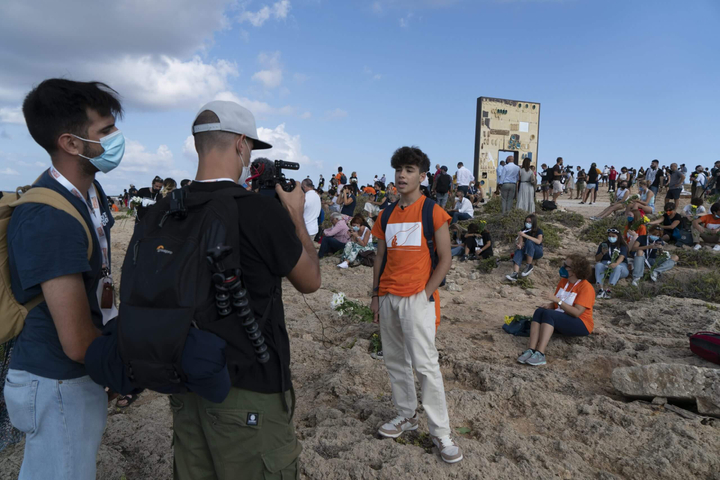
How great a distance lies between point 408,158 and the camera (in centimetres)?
332

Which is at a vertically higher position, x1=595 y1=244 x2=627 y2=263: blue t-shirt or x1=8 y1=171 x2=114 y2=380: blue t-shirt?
x1=8 y1=171 x2=114 y2=380: blue t-shirt

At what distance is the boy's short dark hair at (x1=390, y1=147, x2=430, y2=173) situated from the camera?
10.9 ft

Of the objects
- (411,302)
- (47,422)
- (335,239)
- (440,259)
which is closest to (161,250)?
(47,422)

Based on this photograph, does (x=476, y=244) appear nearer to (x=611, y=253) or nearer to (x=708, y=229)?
(x=611, y=253)

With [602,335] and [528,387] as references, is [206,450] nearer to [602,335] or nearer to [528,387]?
[528,387]

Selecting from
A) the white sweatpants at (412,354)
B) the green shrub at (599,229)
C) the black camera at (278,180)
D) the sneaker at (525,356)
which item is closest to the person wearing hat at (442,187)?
the green shrub at (599,229)

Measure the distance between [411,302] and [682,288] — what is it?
7272mm

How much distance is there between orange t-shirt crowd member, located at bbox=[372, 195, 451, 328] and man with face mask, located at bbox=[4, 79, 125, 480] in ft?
6.29

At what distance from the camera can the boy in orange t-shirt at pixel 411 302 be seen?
2996 millimetres

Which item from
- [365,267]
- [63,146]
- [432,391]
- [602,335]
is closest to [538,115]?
[365,267]

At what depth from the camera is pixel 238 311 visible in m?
1.47

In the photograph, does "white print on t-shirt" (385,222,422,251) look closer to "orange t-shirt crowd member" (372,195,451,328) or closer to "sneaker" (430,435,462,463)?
"orange t-shirt crowd member" (372,195,451,328)

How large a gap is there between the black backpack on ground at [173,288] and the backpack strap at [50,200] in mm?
341

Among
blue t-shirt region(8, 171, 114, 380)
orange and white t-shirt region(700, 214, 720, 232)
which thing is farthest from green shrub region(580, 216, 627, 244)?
blue t-shirt region(8, 171, 114, 380)
